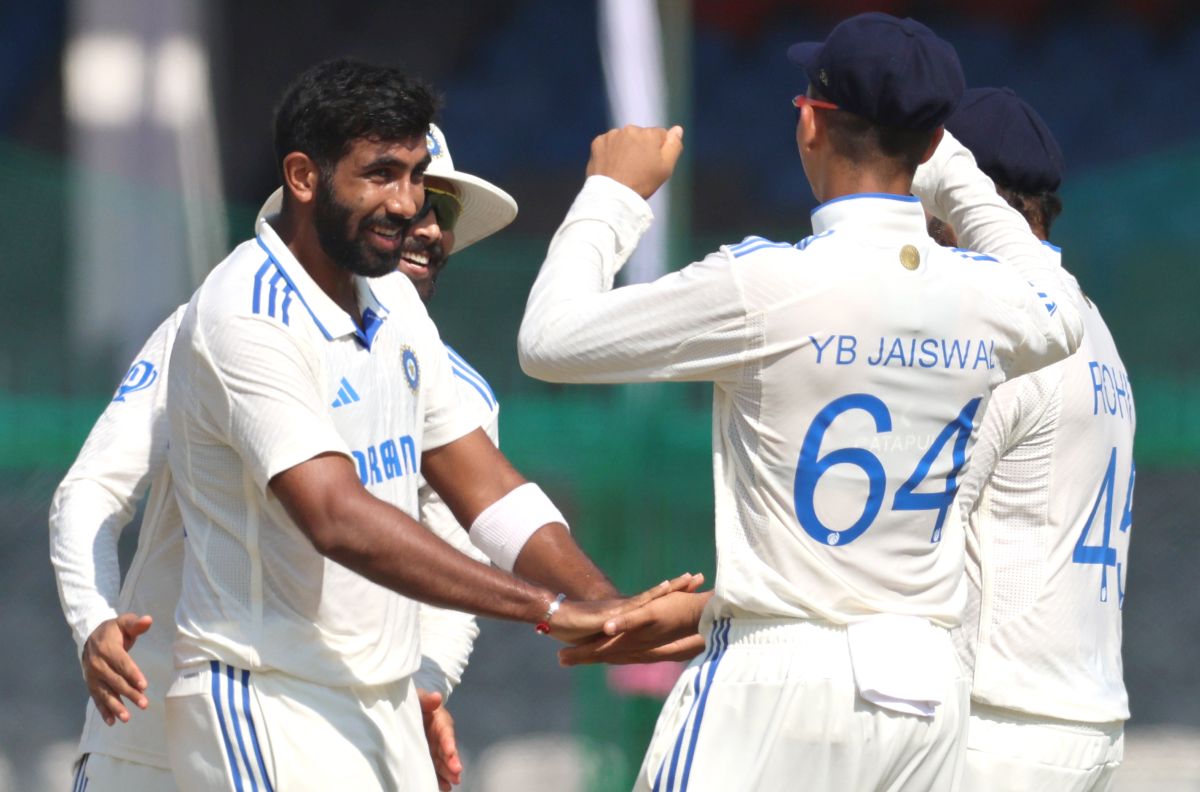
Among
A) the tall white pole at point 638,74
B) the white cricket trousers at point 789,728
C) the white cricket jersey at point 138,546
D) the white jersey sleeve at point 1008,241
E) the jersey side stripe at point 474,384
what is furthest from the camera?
the tall white pole at point 638,74

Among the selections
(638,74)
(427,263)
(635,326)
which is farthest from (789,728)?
(638,74)

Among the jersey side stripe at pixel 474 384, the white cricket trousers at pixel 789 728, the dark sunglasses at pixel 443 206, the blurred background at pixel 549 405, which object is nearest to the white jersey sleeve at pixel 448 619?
the jersey side stripe at pixel 474 384

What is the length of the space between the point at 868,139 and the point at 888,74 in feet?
0.39

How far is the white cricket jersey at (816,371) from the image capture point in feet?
8.61

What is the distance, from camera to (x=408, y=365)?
2.99 metres

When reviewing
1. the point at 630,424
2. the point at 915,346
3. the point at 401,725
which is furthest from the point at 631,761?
the point at 915,346

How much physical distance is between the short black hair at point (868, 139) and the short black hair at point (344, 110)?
25.3 inches

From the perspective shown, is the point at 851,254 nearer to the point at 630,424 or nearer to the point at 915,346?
the point at 915,346

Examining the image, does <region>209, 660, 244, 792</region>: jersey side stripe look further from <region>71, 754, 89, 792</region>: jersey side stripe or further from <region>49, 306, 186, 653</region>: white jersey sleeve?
<region>71, 754, 89, 792</region>: jersey side stripe

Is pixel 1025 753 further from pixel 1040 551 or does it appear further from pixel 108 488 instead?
pixel 108 488

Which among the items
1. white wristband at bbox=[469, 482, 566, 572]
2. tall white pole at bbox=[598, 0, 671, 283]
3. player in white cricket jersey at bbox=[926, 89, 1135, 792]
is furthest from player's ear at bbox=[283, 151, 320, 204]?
tall white pole at bbox=[598, 0, 671, 283]

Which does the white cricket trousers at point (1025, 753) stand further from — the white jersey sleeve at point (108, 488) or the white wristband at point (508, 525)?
the white jersey sleeve at point (108, 488)

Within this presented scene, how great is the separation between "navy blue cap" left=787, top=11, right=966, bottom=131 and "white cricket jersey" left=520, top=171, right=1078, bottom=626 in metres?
0.13

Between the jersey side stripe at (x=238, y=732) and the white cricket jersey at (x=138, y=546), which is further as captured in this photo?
the white cricket jersey at (x=138, y=546)
